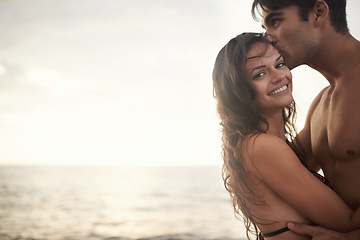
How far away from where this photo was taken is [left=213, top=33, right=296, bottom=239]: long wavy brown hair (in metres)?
2.59

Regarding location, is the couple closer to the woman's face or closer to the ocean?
the woman's face

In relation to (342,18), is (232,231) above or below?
below

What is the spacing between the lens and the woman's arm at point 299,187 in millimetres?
2141

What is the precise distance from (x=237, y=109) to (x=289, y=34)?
853 mm

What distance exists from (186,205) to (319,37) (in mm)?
24966

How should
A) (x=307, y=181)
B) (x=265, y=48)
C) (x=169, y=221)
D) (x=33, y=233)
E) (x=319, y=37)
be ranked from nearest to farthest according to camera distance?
(x=307, y=181), (x=265, y=48), (x=319, y=37), (x=33, y=233), (x=169, y=221)

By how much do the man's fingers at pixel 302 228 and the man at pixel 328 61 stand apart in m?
0.46

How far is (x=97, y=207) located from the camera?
2528cm

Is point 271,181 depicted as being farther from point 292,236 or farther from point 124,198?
point 124,198

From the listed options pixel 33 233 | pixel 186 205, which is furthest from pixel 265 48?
pixel 186 205

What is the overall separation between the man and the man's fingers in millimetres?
462

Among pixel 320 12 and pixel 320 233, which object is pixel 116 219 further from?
pixel 320 12

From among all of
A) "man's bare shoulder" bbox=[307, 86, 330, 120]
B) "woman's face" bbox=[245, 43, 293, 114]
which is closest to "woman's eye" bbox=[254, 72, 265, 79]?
"woman's face" bbox=[245, 43, 293, 114]

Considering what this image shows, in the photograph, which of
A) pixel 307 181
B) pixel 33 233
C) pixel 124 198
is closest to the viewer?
pixel 307 181
